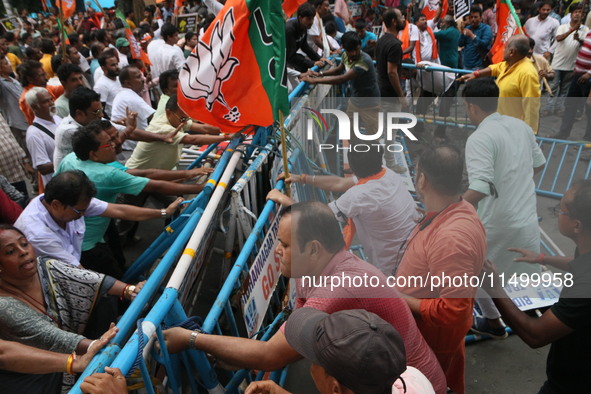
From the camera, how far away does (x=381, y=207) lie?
3219mm

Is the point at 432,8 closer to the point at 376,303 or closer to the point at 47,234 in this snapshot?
the point at 47,234

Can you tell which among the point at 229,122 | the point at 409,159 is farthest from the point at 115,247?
the point at 409,159

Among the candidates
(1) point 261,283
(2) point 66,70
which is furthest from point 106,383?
(2) point 66,70

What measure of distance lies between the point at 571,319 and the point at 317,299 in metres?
1.15

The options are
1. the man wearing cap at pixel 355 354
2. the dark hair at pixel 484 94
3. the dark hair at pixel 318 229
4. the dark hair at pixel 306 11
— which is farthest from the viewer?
the dark hair at pixel 306 11

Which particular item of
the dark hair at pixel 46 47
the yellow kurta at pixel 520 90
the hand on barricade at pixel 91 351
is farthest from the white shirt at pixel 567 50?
the dark hair at pixel 46 47

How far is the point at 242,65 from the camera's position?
3209 millimetres

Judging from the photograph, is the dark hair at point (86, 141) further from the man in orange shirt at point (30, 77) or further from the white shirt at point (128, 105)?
the man in orange shirt at point (30, 77)

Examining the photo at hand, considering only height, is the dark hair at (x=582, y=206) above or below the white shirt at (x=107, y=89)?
above

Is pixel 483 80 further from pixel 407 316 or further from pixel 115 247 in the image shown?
pixel 115 247

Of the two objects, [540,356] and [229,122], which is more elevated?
[229,122]

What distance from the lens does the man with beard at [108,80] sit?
629cm

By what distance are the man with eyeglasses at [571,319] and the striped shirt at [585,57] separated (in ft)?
20.0

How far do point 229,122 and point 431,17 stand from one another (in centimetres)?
882
